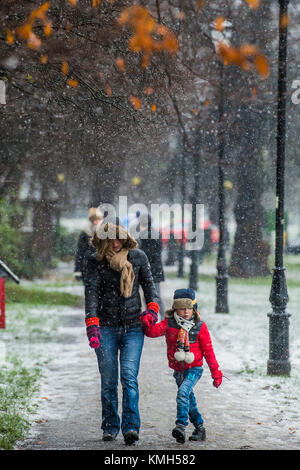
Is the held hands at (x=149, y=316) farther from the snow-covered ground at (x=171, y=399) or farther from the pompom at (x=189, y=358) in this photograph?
the snow-covered ground at (x=171, y=399)

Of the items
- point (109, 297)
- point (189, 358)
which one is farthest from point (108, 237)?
point (189, 358)

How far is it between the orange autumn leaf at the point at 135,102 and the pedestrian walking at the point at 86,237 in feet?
6.77

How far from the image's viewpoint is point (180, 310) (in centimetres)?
634

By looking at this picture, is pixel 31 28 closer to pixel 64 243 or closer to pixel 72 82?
pixel 72 82

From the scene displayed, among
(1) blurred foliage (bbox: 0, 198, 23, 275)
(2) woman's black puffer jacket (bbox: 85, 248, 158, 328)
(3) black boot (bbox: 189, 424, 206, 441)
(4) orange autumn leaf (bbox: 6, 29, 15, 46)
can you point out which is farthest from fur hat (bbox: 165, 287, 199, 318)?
(1) blurred foliage (bbox: 0, 198, 23, 275)

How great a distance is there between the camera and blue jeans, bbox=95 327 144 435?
6449 millimetres

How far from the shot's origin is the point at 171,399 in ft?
27.6

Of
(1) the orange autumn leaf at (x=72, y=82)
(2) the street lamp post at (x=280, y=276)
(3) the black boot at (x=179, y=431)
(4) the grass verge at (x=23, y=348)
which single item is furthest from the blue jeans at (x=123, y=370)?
(2) the street lamp post at (x=280, y=276)

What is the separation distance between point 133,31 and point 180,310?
7.88ft

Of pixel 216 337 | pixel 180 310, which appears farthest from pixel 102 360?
pixel 216 337

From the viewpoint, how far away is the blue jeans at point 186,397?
249 inches

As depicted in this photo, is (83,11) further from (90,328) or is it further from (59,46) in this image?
(90,328)

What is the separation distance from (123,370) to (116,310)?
0.49m

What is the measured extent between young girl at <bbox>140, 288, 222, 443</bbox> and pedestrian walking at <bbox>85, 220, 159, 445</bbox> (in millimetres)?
147
